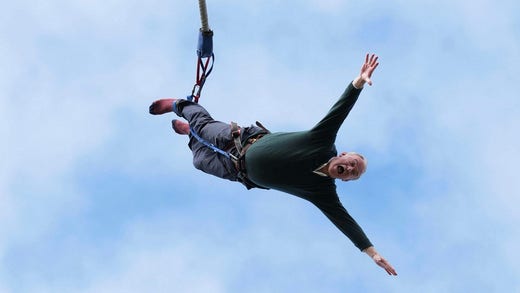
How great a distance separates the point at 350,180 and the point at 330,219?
1053 mm

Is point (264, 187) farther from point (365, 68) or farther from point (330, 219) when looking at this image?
point (365, 68)

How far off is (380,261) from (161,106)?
15.4 feet

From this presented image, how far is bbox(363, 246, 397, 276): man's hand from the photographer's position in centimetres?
1102

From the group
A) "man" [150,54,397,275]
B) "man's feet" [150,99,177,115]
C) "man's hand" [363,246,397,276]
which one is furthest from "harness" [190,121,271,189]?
"man's hand" [363,246,397,276]

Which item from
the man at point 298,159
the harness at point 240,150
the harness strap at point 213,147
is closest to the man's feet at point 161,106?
the man at point 298,159

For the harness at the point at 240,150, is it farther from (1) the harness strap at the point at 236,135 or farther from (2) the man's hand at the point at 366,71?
(2) the man's hand at the point at 366,71

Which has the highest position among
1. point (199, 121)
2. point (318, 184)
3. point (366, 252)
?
point (199, 121)

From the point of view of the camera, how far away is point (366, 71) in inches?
391

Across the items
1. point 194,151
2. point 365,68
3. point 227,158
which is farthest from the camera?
point 194,151

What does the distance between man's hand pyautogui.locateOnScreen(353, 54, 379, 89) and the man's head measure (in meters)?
1.08

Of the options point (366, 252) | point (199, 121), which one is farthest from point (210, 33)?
point (366, 252)

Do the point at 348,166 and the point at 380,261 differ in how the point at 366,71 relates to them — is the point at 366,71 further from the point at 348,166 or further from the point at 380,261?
the point at 380,261

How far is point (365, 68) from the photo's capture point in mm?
9961

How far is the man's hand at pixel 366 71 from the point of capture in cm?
989
